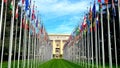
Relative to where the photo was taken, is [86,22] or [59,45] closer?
[86,22]

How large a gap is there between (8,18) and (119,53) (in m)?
27.4

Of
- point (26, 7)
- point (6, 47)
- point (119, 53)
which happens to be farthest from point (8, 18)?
point (26, 7)

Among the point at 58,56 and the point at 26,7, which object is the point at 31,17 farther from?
the point at 58,56

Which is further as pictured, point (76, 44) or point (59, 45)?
point (59, 45)

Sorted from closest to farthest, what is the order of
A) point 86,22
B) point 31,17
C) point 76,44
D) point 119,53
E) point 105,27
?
1. point 31,17
2. point 86,22
3. point 119,53
4. point 105,27
5. point 76,44

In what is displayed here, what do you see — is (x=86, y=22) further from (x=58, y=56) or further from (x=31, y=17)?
(x=58, y=56)

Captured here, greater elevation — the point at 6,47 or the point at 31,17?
the point at 31,17

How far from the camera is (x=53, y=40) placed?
19938 cm

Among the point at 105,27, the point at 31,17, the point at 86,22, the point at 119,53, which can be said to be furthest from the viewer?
the point at 105,27

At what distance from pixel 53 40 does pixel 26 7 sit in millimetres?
167228

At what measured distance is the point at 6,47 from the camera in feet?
196

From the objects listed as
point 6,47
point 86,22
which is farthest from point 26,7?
point 6,47

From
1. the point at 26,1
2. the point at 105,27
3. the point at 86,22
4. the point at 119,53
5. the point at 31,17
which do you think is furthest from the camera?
the point at 105,27

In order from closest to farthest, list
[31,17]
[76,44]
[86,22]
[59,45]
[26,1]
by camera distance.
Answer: [26,1] < [31,17] < [86,22] < [76,44] < [59,45]
